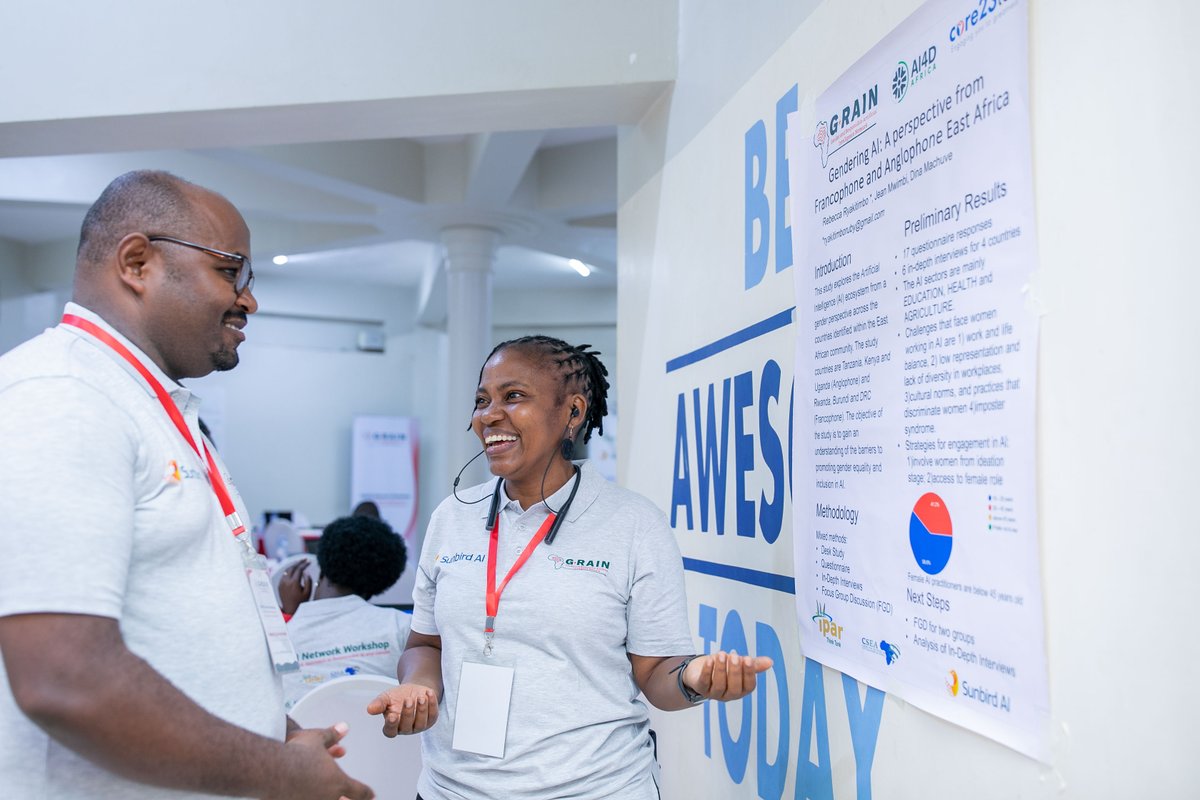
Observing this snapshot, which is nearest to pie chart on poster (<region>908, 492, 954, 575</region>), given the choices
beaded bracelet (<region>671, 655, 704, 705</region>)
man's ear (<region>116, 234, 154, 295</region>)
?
beaded bracelet (<region>671, 655, 704, 705</region>)

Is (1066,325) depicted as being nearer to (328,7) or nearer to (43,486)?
(43,486)

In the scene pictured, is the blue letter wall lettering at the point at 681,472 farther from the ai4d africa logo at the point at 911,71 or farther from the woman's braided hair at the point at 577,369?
the ai4d africa logo at the point at 911,71

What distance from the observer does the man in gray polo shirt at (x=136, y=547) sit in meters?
1.01

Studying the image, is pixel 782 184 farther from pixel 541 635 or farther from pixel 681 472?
pixel 541 635

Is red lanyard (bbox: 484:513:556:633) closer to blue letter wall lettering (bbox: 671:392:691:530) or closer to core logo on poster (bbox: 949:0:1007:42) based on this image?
blue letter wall lettering (bbox: 671:392:691:530)

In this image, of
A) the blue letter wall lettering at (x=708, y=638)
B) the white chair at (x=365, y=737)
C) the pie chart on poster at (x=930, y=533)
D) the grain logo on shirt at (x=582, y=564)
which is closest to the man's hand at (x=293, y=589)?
the white chair at (x=365, y=737)

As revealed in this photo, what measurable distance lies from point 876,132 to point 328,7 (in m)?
2.24

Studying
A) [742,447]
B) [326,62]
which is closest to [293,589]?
[326,62]

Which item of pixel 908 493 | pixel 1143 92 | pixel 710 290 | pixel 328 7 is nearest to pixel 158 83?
pixel 328 7

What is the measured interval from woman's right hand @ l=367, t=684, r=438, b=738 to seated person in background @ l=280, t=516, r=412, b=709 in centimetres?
90

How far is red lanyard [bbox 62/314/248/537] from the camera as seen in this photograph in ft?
4.00

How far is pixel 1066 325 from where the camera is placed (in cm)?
128

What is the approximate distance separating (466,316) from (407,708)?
19.2 ft

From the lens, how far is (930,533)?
1.54m
